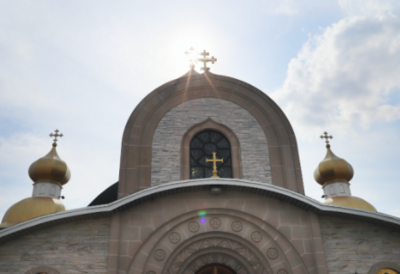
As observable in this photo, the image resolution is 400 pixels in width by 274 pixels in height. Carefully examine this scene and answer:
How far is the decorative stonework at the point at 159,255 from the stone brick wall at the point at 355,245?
4.11 meters

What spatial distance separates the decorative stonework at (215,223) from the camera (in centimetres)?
1045

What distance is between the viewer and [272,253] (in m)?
10.2

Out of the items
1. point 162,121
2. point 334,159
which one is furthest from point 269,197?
point 334,159

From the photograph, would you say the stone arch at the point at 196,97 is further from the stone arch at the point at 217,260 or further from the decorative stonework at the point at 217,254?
the stone arch at the point at 217,260

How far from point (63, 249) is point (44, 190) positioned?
8.61 meters

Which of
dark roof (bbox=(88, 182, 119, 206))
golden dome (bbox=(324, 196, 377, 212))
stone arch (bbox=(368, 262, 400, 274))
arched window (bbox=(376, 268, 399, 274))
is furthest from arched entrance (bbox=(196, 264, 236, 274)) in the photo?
dark roof (bbox=(88, 182, 119, 206))

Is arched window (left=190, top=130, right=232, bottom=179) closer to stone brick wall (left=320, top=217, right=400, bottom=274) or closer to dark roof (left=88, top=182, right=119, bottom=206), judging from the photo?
stone brick wall (left=320, top=217, right=400, bottom=274)

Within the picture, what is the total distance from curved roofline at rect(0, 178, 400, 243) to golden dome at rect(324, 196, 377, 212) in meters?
7.34

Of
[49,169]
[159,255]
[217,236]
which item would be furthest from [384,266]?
[49,169]

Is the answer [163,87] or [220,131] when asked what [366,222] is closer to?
[220,131]

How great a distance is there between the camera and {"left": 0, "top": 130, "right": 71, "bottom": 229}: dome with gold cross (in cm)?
1741

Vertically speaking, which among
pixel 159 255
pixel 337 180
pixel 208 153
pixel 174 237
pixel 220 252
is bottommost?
pixel 159 255

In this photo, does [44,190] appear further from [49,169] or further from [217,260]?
[217,260]

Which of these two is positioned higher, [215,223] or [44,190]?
[44,190]
